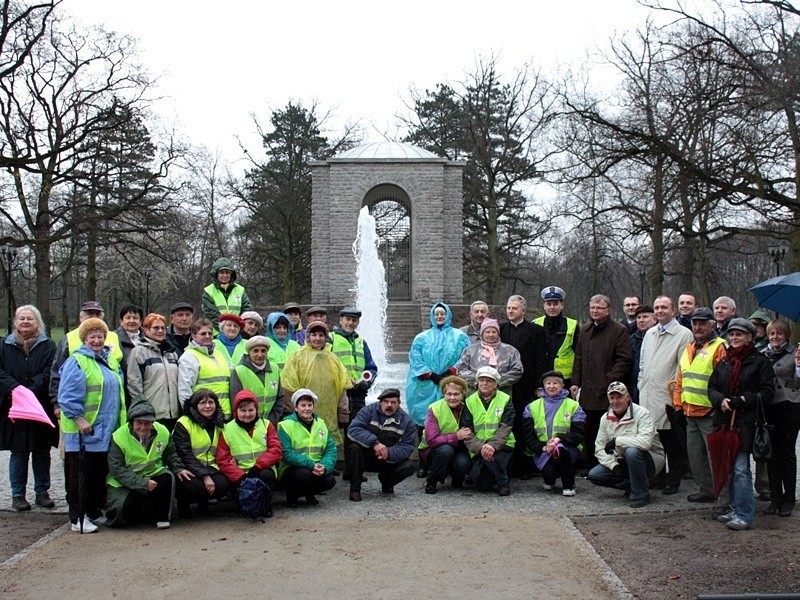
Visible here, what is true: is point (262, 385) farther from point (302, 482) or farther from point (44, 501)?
point (44, 501)

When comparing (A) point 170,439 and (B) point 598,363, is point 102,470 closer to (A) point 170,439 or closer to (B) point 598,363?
(A) point 170,439

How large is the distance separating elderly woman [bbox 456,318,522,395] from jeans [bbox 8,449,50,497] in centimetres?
383

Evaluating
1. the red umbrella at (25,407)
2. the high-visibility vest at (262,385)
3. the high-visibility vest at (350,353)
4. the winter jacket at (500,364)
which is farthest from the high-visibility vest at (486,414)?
the red umbrella at (25,407)

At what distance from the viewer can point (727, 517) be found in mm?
6070

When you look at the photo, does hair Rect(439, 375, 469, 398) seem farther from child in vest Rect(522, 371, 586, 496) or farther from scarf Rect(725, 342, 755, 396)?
scarf Rect(725, 342, 755, 396)

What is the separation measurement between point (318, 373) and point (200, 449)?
1.46 metres

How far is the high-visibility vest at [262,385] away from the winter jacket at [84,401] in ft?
3.44

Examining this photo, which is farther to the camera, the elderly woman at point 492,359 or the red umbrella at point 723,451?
the elderly woman at point 492,359

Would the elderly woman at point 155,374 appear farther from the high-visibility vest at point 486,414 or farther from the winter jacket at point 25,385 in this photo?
the high-visibility vest at point 486,414

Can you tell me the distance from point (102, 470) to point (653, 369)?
4.84m

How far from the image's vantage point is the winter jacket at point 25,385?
6629 mm

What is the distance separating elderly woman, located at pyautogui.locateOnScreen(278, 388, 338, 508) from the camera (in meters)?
6.57

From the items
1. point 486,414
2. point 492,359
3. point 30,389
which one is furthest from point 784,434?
point 30,389

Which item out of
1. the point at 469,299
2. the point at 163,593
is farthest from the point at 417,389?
the point at 469,299
